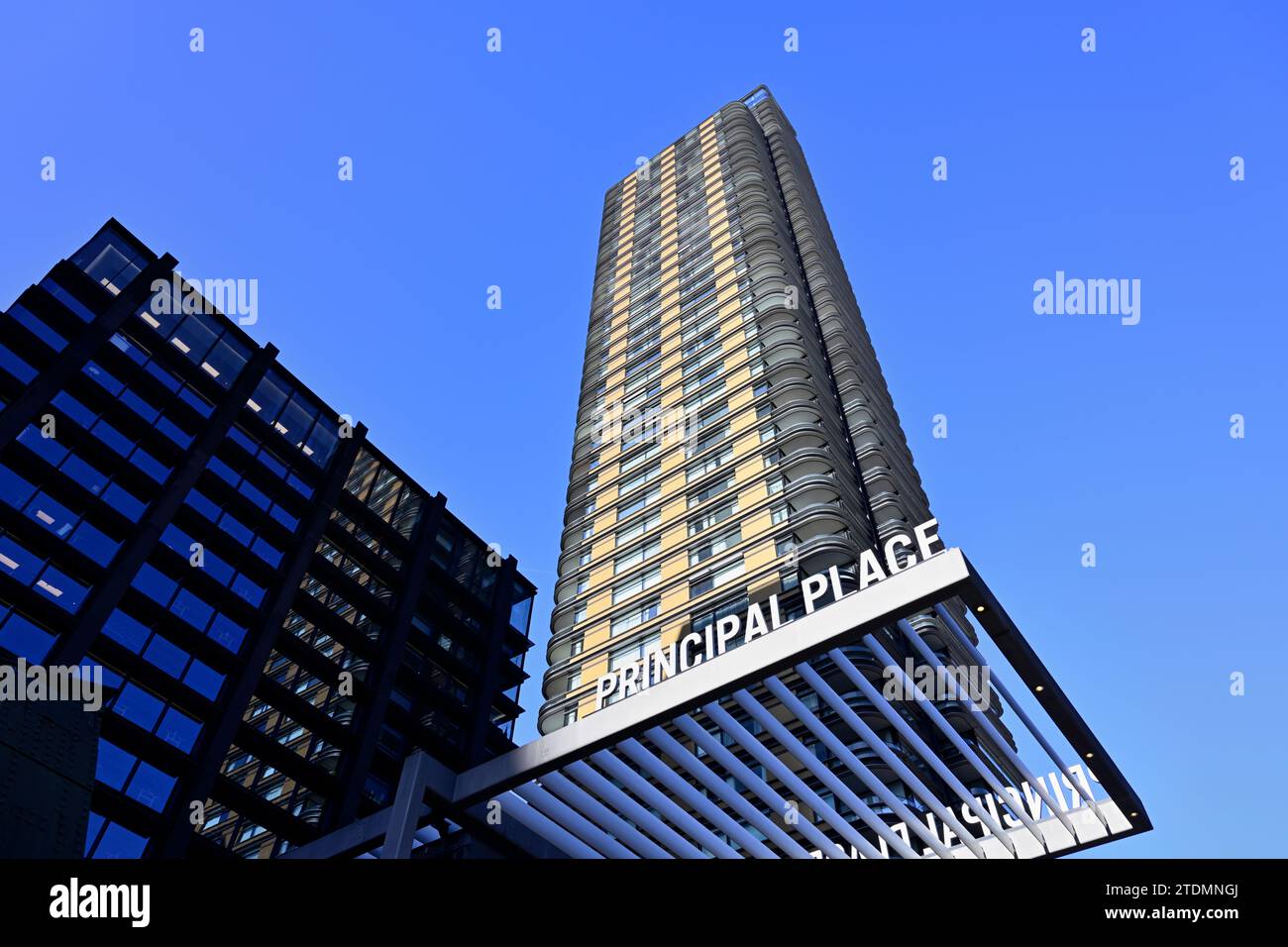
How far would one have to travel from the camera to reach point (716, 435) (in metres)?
48.9

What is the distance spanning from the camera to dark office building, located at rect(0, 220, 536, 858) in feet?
113

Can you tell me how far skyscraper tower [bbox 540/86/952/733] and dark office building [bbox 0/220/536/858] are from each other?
8655 millimetres

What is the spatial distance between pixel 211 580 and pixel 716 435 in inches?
997

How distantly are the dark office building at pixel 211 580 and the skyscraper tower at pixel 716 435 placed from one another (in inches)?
341

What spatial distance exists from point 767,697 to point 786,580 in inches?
193

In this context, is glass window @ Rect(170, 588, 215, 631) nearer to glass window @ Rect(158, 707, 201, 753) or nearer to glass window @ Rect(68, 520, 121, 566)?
glass window @ Rect(68, 520, 121, 566)

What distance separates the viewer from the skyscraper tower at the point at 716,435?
4156cm

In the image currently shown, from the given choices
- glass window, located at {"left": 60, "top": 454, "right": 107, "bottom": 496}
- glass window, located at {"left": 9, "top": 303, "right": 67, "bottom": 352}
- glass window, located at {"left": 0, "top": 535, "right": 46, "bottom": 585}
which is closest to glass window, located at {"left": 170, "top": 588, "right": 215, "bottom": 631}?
glass window, located at {"left": 0, "top": 535, "right": 46, "bottom": 585}

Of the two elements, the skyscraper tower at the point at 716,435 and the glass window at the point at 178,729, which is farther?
the skyscraper tower at the point at 716,435

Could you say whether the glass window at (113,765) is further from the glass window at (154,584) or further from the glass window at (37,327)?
the glass window at (37,327)

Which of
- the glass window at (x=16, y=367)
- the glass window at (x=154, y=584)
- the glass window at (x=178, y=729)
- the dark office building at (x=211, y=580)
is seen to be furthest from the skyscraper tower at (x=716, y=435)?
the glass window at (x=16, y=367)
